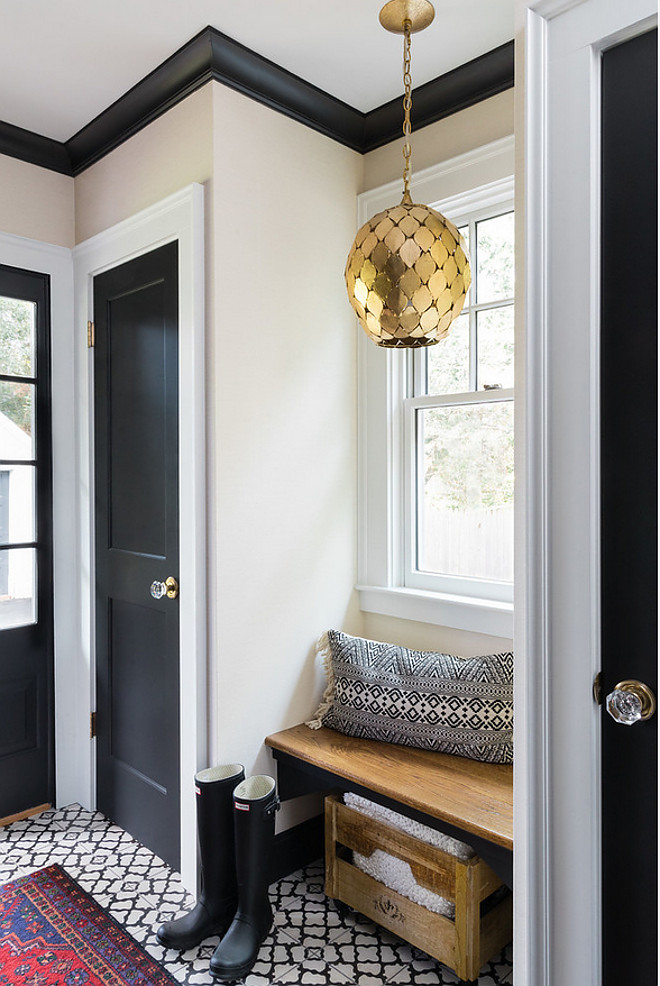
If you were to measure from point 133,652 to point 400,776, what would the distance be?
3.54 ft

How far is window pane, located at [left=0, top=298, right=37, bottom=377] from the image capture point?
104 inches

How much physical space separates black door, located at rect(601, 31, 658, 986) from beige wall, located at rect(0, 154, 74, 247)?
7.34ft

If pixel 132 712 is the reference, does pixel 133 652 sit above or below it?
above

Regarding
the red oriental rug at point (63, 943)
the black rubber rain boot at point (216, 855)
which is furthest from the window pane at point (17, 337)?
the red oriental rug at point (63, 943)

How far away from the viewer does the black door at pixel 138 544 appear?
229 centimetres

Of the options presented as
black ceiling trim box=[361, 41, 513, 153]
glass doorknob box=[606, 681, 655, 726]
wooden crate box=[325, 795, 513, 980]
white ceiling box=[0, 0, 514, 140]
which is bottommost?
wooden crate box=[325, 795, 513, 980]

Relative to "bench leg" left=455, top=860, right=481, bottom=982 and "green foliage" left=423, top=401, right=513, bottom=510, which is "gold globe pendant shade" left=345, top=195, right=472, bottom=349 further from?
Result: "bench leg" left=455, top=860, right=481, bottom=982

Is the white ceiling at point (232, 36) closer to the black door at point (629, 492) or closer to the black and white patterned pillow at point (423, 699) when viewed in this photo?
the black door at point (629, 492)

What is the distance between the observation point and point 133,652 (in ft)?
8.16

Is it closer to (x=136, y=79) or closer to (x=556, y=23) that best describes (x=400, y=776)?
(x=556, y=23)

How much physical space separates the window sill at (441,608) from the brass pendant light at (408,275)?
1015mm

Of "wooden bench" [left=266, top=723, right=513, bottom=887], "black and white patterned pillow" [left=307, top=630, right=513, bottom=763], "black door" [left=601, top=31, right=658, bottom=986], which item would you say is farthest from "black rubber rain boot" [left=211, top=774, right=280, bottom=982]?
"black door" [left=601, top=31, right=658, bottom=986]

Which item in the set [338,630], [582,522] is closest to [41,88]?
[338,630]

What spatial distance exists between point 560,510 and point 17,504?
2.17 metres
